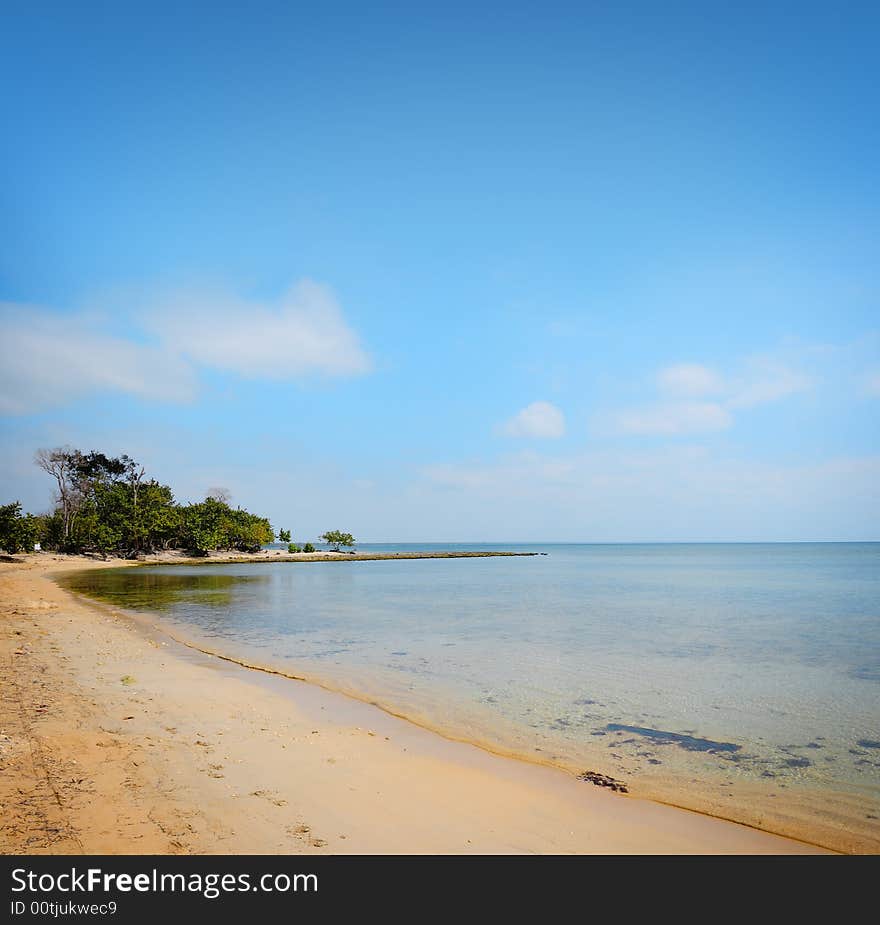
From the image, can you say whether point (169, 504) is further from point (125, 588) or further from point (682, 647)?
point (682, 647)

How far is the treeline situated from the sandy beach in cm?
6362

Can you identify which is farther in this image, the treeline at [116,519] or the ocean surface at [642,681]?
the treeline at [116,519]

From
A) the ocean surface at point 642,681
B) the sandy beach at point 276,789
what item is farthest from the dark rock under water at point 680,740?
the sandy beach at point 276,789

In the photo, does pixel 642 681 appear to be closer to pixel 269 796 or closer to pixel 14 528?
pixel 269 796

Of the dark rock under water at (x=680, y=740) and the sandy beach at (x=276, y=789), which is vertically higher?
the sandy beach at (x=276, y=789)

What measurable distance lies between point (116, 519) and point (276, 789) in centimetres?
8644

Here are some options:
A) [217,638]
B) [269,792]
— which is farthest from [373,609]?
[269,792]

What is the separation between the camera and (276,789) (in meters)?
6.53

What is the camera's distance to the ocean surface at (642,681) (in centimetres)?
774

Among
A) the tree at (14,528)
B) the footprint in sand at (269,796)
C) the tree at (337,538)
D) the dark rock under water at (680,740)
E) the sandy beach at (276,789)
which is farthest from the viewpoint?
the tree at (337,538)

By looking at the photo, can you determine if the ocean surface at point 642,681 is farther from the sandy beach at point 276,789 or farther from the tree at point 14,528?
the tree at point 14,528

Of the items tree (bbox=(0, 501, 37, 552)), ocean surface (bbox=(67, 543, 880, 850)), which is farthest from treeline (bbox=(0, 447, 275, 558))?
ocean surface (bbox=(67, 543, 880, 850))

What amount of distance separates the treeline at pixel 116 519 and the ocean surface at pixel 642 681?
52.3 metres

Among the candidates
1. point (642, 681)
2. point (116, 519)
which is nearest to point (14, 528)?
point (116, 519)
